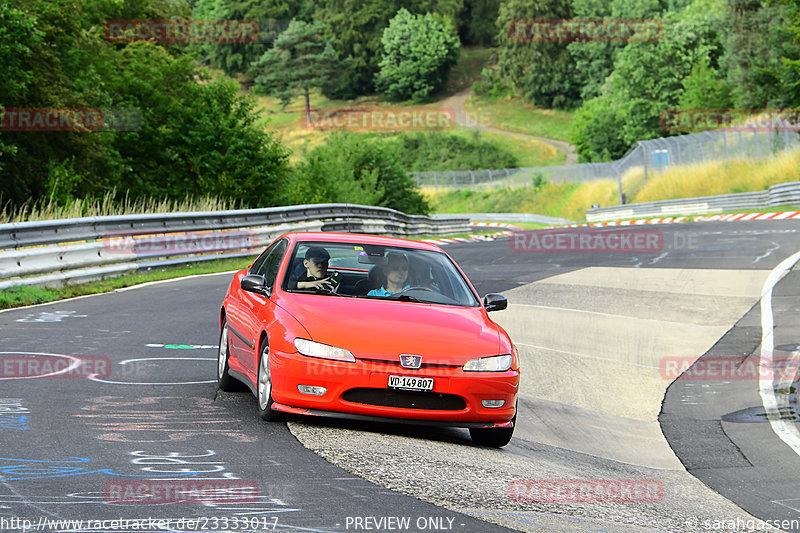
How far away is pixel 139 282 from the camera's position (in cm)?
1914

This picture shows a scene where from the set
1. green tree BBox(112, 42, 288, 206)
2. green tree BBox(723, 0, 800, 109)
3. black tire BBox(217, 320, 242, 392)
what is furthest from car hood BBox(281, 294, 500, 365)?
green tree BBox(723, 0, 800, 109)

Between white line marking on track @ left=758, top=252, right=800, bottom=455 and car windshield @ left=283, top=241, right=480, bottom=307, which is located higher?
car windshield @ left=283, top=241, right=480, bottom=307

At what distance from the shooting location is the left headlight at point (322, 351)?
740cm

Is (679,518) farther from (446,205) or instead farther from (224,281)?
(446,205)

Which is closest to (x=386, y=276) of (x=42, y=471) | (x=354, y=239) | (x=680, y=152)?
(x=354, y=239)

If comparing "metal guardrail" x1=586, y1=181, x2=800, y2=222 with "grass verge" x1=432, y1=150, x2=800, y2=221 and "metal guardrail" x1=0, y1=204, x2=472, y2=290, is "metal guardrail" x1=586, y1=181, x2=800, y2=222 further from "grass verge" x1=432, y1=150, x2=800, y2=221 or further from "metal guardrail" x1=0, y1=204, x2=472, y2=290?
"metal guardrail" x1=0, y1=204, x2=472, y2=290

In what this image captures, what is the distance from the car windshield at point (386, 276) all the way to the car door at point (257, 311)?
0.20m

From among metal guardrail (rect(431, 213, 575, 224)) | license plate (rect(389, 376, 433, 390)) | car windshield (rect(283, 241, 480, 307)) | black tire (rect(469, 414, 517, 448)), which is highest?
Answer: car windshield (rect(283, 241, 480, 307))

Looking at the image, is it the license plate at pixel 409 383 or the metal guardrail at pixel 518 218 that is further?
the metal guardrail at pixel 518 218

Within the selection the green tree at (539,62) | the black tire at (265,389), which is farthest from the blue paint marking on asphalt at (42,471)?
the green tree at (539,62)

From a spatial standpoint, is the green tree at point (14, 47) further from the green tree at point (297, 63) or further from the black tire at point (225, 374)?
the green tree at point (297, 63)

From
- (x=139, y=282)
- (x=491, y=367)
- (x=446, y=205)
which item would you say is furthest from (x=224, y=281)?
(x=446, y=205)

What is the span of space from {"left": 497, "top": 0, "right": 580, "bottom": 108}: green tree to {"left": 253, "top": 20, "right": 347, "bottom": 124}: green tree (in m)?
24.1

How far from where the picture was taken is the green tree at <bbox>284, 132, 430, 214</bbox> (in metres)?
37.0
